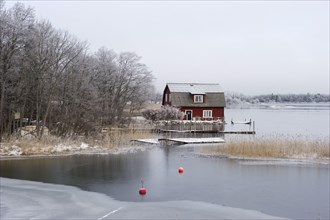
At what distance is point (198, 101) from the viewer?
4838 centimetres

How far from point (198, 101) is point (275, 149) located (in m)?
28.9

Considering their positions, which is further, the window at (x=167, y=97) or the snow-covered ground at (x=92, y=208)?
the window at (x=167, y=97)

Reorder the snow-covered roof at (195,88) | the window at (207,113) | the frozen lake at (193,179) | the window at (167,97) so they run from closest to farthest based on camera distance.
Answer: the frozen lake at (193,179), the window at (207,113), the snow-covered roof at (195,88), the window at (167,97)

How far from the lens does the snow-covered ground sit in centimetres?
929

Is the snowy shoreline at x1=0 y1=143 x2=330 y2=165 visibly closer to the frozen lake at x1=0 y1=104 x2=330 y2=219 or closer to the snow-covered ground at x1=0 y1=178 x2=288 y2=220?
the frozen lake at x1=0 y1=104 x2=330 y2=219

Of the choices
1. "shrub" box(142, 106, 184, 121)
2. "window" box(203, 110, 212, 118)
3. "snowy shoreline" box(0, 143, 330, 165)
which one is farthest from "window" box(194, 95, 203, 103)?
"snowy shoreline" box(0, 143, 330, 165)

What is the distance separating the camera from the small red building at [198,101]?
4781cm

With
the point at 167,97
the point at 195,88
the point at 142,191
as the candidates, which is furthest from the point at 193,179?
the point at 167,97

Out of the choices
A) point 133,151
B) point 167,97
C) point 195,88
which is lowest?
point 133,151

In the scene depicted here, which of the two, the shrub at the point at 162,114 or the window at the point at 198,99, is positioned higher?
the window at the point at 198,99

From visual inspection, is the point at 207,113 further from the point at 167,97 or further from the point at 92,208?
the point at 92,208

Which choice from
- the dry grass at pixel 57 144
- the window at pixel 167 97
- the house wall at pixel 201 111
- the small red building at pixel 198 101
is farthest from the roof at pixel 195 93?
the dry grass at pixel 57 144

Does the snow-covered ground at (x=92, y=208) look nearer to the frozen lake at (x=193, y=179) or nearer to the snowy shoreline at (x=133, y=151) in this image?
the frozen lake at (x=193, y=179)

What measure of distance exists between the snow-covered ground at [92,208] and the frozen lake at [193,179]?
0.17m
